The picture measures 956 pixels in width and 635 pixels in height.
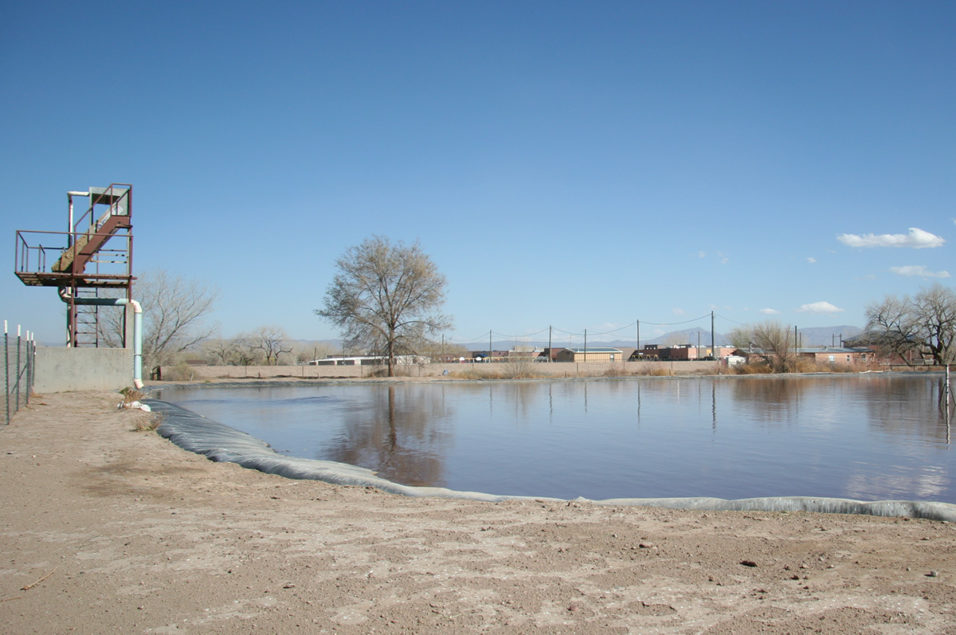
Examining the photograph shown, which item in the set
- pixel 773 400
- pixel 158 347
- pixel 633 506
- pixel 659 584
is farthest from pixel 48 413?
pixel 158 347

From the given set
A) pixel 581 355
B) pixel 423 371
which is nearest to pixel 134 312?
pixel 423 371

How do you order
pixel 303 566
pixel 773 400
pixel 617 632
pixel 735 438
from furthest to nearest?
pixel 773 400, pixel 735 438, pixel 303 566, pixel 617 632

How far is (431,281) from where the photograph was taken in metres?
51.7

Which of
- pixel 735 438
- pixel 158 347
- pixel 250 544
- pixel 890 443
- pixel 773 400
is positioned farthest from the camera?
pixel 158 347

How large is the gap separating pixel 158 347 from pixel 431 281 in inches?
875

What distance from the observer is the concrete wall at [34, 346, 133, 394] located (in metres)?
22.2

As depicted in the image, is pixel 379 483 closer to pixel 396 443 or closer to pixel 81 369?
pixel 396 443

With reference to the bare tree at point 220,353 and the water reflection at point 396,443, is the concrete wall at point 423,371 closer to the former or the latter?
the bare tree at point 220,353

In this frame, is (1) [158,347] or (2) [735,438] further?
(1) [158,347]

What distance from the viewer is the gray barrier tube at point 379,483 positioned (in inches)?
265

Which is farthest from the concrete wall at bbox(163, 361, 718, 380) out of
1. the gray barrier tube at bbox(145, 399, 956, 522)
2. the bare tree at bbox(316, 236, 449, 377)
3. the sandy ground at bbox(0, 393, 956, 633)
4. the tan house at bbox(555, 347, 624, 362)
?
the sandy ground at bbox(0, 393, 956, 633)

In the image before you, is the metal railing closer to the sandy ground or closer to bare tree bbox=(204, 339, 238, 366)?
the sandy ground

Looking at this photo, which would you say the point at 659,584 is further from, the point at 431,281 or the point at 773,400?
the point at 431,281

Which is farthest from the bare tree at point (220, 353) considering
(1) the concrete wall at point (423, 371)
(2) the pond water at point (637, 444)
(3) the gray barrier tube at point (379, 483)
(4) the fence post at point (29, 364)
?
(3) the gray barrier tube at point (379, 483)
